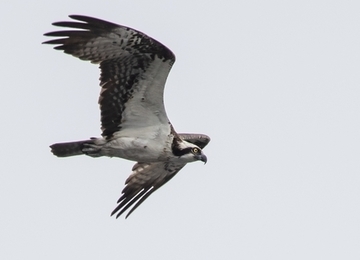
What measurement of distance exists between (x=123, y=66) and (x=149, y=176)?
3.58m

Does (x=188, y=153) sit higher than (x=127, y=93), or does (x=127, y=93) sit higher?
(x=127, y=93)

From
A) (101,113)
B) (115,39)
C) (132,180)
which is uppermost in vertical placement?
(115,39)

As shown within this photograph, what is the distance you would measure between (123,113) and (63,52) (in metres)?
1.80

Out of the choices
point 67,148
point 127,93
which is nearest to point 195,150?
point 127,93

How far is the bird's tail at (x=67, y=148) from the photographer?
2188 cm

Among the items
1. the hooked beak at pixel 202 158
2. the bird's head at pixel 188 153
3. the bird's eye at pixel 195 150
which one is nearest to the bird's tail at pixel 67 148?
the bird's head at pixel 188 153

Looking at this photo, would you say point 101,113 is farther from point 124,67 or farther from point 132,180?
point 132,180

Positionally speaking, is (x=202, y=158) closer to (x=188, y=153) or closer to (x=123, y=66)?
(x=188, y=153)

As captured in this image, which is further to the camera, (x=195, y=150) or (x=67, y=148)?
(x=195, y=150)

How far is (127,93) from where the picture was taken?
21.9 meters

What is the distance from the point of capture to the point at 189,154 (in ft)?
73.7

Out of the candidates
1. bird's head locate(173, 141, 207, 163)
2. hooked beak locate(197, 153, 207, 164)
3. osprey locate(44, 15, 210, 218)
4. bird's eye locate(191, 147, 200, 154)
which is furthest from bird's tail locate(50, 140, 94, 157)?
hooked beak locate(197, 153, 207, 164)

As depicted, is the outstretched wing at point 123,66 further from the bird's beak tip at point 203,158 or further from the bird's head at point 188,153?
the bird's beak tip at point 203,158

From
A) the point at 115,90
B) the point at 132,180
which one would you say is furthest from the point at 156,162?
the point at 115,90
